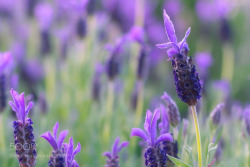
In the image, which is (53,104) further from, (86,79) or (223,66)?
(223,66)

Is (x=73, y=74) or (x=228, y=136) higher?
(x=73, y=74)

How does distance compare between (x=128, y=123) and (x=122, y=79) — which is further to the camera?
(x=122, y=79)

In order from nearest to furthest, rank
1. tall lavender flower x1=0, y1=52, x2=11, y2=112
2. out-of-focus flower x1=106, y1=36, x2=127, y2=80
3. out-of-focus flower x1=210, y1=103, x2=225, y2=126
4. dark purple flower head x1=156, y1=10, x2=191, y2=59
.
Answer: dark purple flower head x1=156, y1=10, x2=191, y2=59, out-of-focus flower x1=210, y1=103, x2=225, y2=126, tall lavender flower x1=0, y1=52, x2=11, y2=112, out-of-focus flower x1=106, y1=36, x2=127, y2=80

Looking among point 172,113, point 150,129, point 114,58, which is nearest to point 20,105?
point 150,129

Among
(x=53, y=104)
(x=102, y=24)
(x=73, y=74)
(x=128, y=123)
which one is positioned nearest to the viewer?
(x=128, y=123)

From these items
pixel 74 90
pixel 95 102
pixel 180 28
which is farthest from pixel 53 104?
pixel 180 28

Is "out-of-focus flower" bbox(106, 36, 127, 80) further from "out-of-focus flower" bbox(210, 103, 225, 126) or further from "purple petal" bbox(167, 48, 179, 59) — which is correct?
"purple petal" bbox(167, 48, 179, 59)

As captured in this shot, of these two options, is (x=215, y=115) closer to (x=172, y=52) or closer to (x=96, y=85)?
(x=172, y=52)

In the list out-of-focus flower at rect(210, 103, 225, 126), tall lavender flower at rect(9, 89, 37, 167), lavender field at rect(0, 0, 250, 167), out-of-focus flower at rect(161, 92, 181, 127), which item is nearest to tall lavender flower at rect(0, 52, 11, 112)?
lavender field at rect(0, 0, 250, 167)

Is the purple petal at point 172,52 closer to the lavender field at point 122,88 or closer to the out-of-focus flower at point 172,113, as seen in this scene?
the lavender field at point 122,88

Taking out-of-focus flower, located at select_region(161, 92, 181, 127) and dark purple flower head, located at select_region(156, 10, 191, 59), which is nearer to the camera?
dark purple flower head, located at select_region(156, 10, 191, 59)
